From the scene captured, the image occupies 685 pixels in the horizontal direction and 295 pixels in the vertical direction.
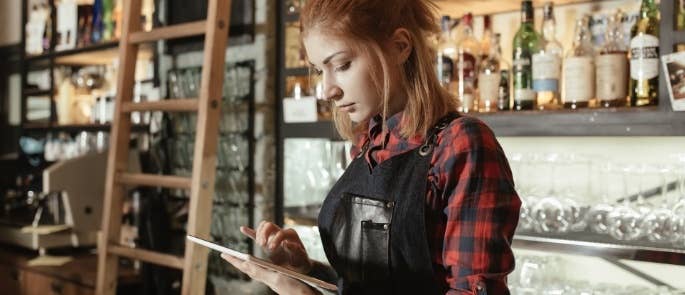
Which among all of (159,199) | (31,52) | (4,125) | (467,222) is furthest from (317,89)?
(4,125)

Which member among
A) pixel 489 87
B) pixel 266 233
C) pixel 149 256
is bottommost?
pixel 149 256

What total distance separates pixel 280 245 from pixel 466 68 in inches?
46.2

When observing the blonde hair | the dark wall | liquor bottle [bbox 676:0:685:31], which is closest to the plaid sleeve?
the blonde hair

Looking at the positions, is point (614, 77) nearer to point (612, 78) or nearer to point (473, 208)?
point (612, 78)

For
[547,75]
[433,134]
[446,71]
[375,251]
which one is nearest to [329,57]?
[433,134]

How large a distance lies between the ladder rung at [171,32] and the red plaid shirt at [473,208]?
6.11ft

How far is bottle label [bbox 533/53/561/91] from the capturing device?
206 centimetres

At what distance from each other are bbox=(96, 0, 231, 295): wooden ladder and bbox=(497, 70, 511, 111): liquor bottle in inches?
41.5

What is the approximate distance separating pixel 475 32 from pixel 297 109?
70 centimetres

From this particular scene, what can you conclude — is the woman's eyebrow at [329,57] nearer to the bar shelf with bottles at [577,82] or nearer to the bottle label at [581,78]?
the bar shelf with bottles at [577,82]

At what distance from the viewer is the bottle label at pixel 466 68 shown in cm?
229

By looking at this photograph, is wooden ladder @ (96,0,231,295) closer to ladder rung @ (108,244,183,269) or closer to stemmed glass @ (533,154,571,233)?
ladder rung @ (108,244,183,269)

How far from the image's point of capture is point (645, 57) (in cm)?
182

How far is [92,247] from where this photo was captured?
12.5ft
